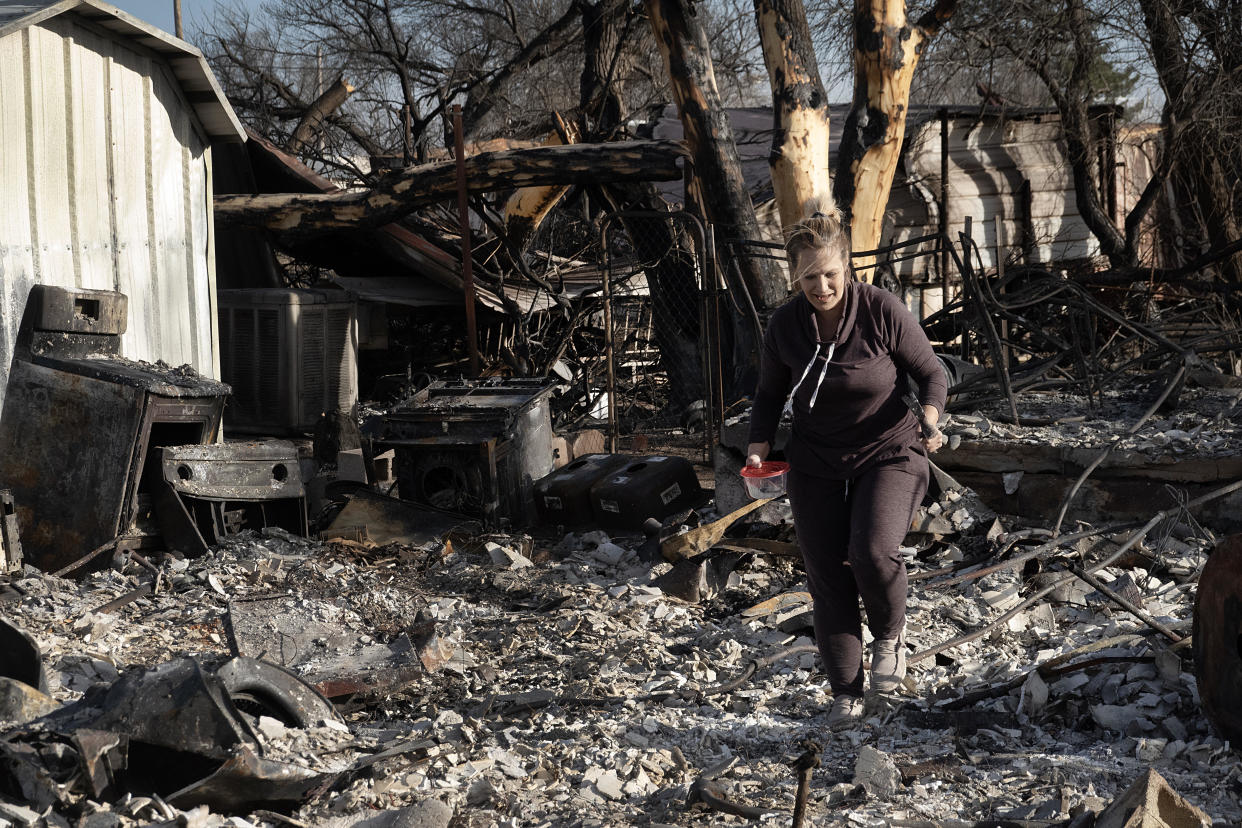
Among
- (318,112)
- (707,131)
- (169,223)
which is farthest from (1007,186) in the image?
(169,223)

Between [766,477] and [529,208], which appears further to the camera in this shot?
[529,208]

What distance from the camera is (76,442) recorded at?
671cm

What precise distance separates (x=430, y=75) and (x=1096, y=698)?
67.7 feet

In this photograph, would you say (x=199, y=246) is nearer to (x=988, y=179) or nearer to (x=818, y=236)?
(x=818, y=236)

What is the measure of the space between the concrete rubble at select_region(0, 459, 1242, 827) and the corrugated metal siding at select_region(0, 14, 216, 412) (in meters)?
2.11

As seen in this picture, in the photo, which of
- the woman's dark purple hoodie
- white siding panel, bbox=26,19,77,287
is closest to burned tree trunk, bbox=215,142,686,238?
white siding panel, bbox=26,19,77,287

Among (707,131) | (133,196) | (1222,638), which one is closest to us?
(1222,638)

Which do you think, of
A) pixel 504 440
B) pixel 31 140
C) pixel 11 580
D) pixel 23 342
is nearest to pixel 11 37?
pixel 31 140

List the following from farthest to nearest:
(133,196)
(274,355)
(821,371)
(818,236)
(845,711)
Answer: (274,355), (133,196), (845,711), (821,371), (818,236)

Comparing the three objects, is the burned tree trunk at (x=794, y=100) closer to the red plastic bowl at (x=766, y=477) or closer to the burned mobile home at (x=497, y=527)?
the burned mobile home at (x=497, y=527)

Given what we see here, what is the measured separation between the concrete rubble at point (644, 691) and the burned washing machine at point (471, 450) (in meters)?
0.72

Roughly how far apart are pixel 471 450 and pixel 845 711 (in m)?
4.14

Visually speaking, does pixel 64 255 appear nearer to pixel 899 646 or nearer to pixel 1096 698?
pixel 899 646

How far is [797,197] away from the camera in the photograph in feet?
32.2
